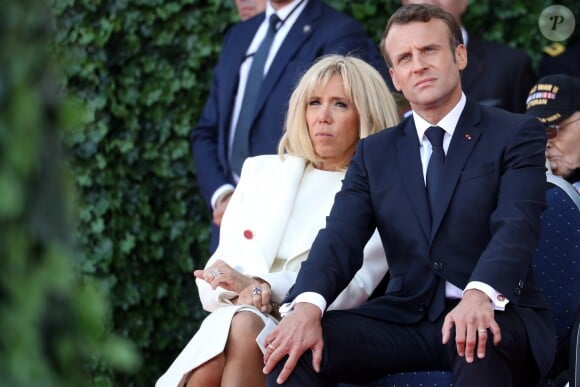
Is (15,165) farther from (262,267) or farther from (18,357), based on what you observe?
(262,267)

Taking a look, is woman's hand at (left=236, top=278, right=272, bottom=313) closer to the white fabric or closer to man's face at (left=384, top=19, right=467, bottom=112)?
the white fabric

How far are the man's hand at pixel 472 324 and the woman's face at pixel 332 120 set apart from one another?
3.98 ft

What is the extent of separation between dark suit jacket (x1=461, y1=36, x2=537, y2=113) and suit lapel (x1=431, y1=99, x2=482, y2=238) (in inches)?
68.2

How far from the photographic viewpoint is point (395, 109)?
4492 mm

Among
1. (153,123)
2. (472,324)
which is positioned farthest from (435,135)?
(153,123)

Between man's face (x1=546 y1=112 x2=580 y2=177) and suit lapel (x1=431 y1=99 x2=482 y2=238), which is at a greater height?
suit lapel (x1=431 y1=99 x2=482 y2=238)

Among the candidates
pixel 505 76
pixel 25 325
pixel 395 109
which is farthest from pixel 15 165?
pixel 505 76

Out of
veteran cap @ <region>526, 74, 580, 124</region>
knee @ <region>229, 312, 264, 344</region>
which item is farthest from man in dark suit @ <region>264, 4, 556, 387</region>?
veteran cap @ <region>526, 74, 580, 124</region>

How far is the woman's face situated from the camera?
14.3 ft

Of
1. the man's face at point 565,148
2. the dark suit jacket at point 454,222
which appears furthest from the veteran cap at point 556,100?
the dark suit jacket at point 454,222

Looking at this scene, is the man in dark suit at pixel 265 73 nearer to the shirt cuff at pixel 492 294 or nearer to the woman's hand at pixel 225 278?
the woman's hand at pixel 225 278

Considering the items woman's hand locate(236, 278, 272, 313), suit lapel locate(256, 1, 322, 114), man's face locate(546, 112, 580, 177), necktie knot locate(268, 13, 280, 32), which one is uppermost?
necktie knot locate(268, 13, 280, 32)

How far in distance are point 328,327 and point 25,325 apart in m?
2.17

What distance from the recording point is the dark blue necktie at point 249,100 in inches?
215
